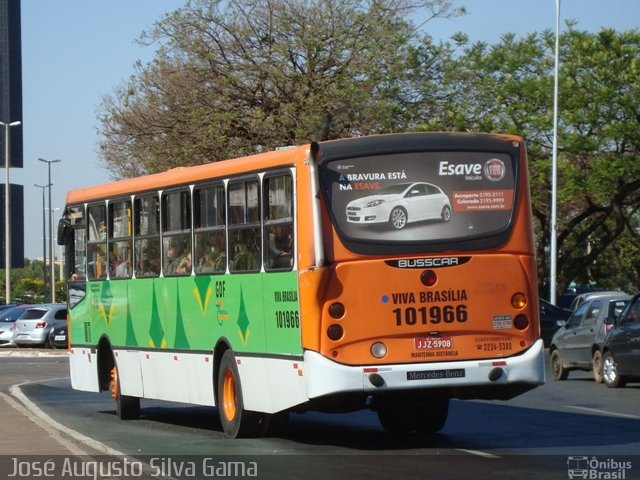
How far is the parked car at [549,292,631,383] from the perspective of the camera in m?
24.4

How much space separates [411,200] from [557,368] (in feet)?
45.7

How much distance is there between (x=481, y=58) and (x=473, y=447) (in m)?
36.7

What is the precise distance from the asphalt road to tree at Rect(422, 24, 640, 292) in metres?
25.4

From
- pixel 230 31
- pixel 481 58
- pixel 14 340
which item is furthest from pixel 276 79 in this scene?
pixel 14 340

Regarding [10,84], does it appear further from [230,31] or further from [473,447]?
[473,447]

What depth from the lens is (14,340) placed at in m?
48.4

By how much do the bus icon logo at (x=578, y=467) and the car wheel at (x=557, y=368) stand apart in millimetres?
14007

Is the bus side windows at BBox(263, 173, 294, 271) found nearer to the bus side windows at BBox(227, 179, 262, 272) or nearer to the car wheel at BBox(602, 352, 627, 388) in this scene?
the bus side windows at BBox(227, 179, 262, 272)

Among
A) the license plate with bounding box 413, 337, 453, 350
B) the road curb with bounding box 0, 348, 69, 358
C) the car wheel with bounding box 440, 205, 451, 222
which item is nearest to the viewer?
the license plate with bounding box 413, 337, 453, 350

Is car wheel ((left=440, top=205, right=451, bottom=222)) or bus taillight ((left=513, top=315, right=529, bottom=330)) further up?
car wheel ((left=440, top=205, right=451, bottom=222))

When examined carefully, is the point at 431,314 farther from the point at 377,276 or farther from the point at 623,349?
the point at 623,349

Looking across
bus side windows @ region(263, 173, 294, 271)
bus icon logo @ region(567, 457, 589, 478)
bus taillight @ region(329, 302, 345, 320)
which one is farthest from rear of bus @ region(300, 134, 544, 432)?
bus icon logo @ region(567, 457, 589, 478)

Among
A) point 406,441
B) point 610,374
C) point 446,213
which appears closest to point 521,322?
point 446,213

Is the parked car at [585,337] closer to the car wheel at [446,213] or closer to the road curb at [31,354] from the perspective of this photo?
the car wheel at [446,213]
